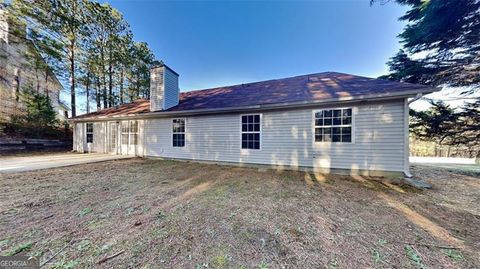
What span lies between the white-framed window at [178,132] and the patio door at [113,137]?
4424mm

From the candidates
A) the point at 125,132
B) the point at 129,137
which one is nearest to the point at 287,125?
the point at 129,137

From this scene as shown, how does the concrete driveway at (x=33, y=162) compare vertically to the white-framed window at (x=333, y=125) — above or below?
below

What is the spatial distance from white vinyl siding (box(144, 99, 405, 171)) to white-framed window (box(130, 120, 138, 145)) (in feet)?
3.30

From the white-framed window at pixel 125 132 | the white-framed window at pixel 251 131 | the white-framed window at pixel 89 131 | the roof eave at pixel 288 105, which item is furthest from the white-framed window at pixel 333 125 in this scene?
the white-framed window at pixel 89 131

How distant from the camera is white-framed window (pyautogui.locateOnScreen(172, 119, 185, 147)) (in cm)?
910

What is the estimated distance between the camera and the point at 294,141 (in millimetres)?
6887

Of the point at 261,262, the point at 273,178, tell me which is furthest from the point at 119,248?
the point at 273,178

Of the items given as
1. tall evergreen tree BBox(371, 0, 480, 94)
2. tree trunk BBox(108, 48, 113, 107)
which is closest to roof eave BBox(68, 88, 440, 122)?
tall evergreen tree BBox(371, 0, 480, 94)

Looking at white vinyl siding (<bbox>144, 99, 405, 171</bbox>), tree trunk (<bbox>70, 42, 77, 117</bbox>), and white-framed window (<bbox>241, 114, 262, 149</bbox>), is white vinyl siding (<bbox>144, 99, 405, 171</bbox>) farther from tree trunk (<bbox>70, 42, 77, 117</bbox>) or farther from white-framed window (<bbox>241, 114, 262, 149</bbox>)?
tree trunk (<bbox>70, 42, 77, 117</bbox>)

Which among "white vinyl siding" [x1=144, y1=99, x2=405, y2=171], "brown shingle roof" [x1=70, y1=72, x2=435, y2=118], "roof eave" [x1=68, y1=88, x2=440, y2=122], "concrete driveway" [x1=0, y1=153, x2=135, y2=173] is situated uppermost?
"brown shingle roof" [x1=70, y1=72, x2=435, y2=118]

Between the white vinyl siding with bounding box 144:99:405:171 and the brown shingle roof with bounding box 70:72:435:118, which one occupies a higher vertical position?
the brown shingle roof with bounding box 70:72:435:118

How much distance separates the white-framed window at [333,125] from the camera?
613 cm

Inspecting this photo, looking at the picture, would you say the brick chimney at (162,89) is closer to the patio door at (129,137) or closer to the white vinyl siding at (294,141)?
the white vinyl siding at (294,141)

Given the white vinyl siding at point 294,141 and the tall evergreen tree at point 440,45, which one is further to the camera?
the tall evergreen tree at point 440,45
